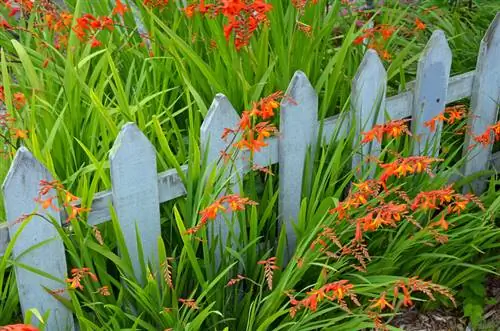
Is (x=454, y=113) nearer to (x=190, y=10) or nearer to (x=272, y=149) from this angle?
(x=272, y=149)

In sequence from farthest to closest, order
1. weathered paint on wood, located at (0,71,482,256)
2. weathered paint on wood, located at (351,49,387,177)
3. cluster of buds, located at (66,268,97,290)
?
weathered paint on wood, located at (351,49,387,177) → weathered paint on wood, located at (0,71,482,256) → cluster of buds, located at (66,268,97,290)

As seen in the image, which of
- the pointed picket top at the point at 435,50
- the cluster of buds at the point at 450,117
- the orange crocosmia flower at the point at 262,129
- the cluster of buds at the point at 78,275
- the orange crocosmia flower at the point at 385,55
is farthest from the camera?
the orange crocosmia flower at the point at 385,55

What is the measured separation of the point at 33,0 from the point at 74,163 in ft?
3.00

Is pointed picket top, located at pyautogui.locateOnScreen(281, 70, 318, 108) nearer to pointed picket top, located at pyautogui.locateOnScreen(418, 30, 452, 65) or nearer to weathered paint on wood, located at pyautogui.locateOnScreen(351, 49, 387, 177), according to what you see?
A: weathered paint on wood, located at pyautogui.locateOnScreen(351, 49, 387, 177)

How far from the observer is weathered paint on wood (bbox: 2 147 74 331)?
80.6 inches

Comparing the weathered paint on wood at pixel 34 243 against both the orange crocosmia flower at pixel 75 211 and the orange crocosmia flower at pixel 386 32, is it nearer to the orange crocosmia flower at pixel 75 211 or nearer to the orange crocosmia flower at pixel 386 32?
the orange crocosmia flower at pixel 75 211

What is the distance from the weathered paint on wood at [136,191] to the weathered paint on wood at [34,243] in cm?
19

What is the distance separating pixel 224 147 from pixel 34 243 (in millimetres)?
658

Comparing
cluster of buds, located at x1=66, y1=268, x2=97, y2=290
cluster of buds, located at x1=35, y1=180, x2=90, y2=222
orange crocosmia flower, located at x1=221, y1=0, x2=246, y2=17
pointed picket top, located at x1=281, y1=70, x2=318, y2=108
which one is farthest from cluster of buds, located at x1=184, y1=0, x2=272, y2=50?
cluster of buds, located at x1=66, y1=268, x2=97, y2=290

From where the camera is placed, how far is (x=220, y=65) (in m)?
2.68

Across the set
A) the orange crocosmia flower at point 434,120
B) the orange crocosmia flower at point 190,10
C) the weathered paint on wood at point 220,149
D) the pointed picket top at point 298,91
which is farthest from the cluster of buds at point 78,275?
the orange crocosmia flower at point 434,120

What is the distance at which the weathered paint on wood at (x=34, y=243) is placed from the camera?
2047mm

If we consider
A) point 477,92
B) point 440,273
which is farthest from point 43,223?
point 477,92

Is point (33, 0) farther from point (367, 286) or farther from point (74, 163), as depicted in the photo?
point (367, 286)
